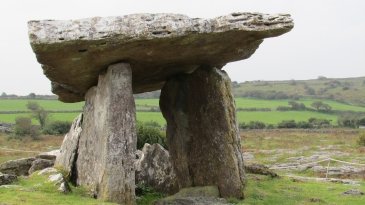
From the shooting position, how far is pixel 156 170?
1945cm

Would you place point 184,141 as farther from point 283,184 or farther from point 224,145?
point 283,184

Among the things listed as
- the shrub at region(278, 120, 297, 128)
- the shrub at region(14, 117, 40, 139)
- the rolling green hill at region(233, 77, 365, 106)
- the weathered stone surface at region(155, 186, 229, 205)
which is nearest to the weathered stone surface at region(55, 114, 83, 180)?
the weathered stone surface at region(155, 186, 229, 205)

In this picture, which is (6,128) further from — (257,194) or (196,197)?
(196,197)

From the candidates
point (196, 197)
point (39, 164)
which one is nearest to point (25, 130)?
point (39, 164)

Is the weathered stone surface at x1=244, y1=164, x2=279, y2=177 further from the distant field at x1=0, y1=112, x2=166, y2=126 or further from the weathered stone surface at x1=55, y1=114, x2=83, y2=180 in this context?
the distant field at x1=0, y1=112, x2=166, y2=126

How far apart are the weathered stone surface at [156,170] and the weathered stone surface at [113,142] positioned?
3.16m

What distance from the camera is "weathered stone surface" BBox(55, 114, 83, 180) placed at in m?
17.1

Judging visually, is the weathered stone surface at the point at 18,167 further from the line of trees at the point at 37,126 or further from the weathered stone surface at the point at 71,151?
the line of trees at the point at 37,126

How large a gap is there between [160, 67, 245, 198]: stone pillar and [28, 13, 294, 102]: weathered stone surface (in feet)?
5.54

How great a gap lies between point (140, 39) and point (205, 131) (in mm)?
5473

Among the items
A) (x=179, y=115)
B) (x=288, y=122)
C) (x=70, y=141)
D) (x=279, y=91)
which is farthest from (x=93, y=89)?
(x=279, y=91)

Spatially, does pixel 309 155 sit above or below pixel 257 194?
above

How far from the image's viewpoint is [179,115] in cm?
1962

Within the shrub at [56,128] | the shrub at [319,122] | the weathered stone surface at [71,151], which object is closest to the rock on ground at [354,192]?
the weathered stone surface at [71,151]
